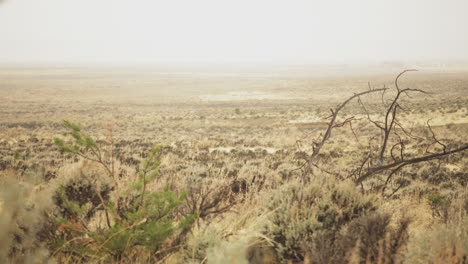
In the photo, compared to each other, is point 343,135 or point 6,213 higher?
point 6,213

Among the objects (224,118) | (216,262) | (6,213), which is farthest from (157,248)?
(224,118)

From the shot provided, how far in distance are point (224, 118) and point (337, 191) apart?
107ft

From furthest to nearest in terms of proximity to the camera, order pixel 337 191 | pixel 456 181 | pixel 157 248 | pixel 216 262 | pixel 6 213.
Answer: pixel 456 181
pixel 337 191
pixel 157 248
pixel 6 213
pixel 216 262

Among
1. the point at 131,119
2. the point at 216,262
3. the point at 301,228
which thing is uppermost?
the point at 216,262

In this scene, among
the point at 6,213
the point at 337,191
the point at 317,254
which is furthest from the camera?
the point at 337,191

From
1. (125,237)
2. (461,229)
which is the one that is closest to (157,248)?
(125,237)

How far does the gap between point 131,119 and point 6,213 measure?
36431 millimetres

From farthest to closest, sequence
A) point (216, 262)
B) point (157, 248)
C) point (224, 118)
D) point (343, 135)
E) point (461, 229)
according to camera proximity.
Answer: point (224, 118) → point (343, 135) → point (157, 248) → point (461, 229) → point (216, 262)

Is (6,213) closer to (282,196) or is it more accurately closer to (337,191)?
(282,196)

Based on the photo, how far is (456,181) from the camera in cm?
868

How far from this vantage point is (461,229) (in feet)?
7.78

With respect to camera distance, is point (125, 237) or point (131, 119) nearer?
point (125, 237)

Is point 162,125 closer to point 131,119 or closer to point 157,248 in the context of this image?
point 131,119

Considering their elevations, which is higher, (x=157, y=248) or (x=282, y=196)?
(x=282, y=196)
